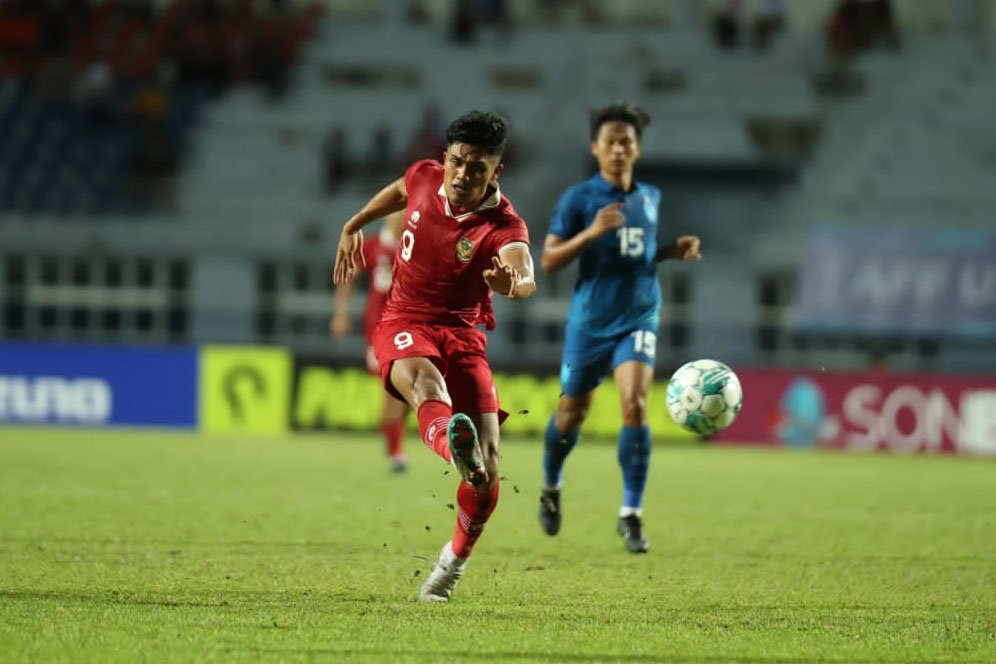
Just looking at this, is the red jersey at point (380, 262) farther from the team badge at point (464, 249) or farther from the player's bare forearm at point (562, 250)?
the team badge at point (464, 249)

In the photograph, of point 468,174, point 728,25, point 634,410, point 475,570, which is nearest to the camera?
point 468,174

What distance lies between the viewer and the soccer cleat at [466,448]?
6062 mm

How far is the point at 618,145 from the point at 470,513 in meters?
3.24

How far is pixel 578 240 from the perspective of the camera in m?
8.58

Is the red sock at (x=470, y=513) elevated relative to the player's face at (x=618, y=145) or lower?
lower

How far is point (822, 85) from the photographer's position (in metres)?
30.9

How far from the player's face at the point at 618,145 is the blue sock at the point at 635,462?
1.53 m

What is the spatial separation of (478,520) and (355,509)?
Result: 4.41m

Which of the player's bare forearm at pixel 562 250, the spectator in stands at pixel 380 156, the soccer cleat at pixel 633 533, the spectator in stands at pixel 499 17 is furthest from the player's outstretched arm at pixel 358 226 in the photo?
the spectator in stands at pixel 499 17

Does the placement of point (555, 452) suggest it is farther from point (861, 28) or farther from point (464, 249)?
point (861, 28)

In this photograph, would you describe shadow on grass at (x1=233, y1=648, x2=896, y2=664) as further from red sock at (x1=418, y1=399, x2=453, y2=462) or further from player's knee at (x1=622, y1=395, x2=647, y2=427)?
player's knee at (x1=622, y1=395, x2=647, y2=427)

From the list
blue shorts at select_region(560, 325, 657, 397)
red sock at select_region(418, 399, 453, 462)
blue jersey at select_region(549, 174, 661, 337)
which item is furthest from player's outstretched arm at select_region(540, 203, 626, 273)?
red sock at select_region(418, 399, 453, 462)

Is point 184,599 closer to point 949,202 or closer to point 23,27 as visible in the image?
point 949,202

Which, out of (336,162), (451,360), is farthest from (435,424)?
(336,162)
